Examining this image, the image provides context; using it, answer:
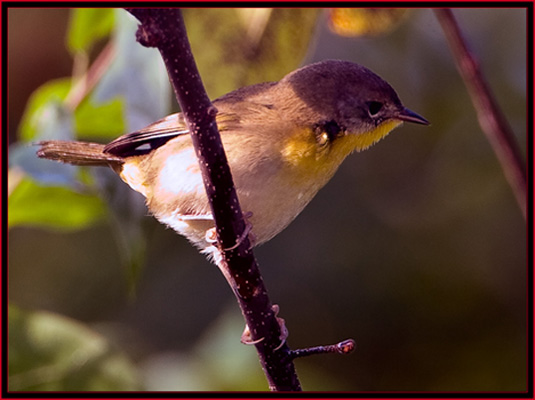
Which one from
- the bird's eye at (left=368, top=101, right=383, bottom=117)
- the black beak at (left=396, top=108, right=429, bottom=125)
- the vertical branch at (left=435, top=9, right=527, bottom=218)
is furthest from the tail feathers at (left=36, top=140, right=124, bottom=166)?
the vertical branch at (left=435, top=9, right=527, bottom=218)

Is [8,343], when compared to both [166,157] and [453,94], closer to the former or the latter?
[166,157]

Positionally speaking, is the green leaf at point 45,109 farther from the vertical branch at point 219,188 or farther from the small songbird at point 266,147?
the vertical branch at point 219,188

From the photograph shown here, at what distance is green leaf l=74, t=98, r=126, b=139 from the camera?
3.18 meters

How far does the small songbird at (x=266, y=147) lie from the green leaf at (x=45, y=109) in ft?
0.36

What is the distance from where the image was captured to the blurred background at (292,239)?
2695 mm

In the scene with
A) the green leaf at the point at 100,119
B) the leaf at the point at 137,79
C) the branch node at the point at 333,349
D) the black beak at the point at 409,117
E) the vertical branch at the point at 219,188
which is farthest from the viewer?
the green leaf at the point at 100,119

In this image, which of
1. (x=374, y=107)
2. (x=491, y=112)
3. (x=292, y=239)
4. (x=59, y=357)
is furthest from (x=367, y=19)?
(x=292, y=239)

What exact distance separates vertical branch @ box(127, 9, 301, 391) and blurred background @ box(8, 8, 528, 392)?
1.92 ft

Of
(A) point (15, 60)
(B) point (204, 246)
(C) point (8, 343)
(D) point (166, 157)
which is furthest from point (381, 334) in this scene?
(A) point (15, 60)

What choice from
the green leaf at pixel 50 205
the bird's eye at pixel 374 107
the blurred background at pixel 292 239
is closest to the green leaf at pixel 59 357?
the blurred background at pixel 292 239

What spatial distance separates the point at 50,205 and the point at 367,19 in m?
1.46

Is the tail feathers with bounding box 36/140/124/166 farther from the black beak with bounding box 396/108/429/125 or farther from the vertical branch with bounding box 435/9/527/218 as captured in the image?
the vertical branch with bounding box 435/9/527/218

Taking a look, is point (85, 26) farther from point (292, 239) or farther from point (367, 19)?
point (292, 239)

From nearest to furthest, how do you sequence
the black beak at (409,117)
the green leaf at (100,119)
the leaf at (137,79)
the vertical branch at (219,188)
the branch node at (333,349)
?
the vertical branch at (219,188) < the branch node at (333,349) < the leaf at (137,79) < the black beak at (409,117) < the green leaf at (100,119)
